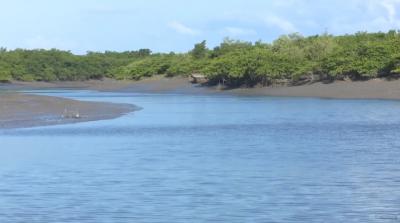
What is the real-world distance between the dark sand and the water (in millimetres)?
5128

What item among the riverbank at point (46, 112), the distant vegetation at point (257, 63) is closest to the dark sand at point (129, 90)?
the riverbank at point (46, 112)

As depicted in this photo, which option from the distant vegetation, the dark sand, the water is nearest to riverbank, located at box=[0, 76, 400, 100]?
the dark sand

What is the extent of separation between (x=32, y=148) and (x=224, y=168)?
7478 millimetres

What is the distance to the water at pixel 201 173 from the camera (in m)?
14.6

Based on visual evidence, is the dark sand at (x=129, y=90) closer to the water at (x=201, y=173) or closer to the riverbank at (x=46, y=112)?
the riverbank at (x=46, y=112)

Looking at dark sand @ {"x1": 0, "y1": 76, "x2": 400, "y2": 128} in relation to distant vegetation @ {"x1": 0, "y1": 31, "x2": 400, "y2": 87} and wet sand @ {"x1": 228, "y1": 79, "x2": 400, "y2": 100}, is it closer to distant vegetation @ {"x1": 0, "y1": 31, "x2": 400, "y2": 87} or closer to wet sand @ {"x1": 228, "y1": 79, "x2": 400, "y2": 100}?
wet sand @ {"x1": 228, "y1": 79, "x2": 400, "y2": 100}

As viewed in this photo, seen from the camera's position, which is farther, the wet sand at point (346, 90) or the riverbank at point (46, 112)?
the wet sand at point (346, 90)

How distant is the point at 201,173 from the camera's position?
1933cm

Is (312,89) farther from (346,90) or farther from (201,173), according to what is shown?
(201,173)

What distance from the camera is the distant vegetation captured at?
71.3m

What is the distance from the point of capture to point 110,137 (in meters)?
29.7

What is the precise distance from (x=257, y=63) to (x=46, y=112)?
4084 centimetres

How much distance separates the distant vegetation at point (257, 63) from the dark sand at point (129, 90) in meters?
1.29

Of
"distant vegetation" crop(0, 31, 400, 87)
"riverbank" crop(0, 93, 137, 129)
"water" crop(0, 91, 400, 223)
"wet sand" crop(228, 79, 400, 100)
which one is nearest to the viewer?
"water" crop(0, 91, 400, 223)
